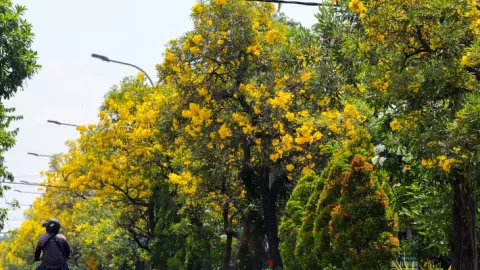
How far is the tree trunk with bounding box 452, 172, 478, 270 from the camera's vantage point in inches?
423

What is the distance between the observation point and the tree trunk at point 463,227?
1073 centimetres

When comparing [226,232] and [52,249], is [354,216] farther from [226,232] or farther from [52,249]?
[226,232]

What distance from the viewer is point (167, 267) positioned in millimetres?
28828

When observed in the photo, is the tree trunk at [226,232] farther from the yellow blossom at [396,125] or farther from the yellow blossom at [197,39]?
the yellow blossom at [396,125]

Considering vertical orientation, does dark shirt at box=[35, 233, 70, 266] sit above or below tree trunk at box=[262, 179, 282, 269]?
below

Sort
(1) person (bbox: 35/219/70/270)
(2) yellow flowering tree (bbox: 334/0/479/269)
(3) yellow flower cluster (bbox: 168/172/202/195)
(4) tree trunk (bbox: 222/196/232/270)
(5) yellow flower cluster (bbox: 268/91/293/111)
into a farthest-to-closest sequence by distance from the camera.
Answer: (4) tree trunk (bbox: 222/196/232/270) → (3) yellow flower cluster (bbox: 168/172/202/195) → (5) yellow flower cluster (bbox: 268/91/293/111) → (1) person (bbox: 35/219/70/270) → (2) yellow flowering tree (bbox: 334/0/479/269)

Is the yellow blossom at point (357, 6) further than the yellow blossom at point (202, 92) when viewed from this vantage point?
No

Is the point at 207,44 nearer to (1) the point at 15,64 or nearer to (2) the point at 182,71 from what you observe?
(2) the point at 182,71

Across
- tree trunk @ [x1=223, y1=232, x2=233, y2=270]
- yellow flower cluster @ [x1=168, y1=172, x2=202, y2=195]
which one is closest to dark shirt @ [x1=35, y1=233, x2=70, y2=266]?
yellow flower cluster @ [x1=168, y1=172, x2=202, y2=195]

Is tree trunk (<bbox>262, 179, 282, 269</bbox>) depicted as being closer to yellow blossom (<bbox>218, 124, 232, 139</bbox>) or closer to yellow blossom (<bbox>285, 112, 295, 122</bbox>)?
yellow blossom (<bbox>218, 124, 232, 139</bbox>)

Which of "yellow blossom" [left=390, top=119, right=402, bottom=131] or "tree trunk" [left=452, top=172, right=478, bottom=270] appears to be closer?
"yellow blossom" [left=390, top=119, right=402, bottom=131]

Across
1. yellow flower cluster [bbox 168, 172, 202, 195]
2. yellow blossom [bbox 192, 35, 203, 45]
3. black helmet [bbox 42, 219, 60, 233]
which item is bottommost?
black helmet [bbox 42, 219, 60, 233]

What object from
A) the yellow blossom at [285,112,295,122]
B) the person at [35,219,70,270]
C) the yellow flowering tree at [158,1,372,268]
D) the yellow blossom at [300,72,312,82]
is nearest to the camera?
the person at [35,219,70,270]

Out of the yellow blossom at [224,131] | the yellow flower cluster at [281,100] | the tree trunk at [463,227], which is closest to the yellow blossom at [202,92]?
the yellow blossom at [224,131]
